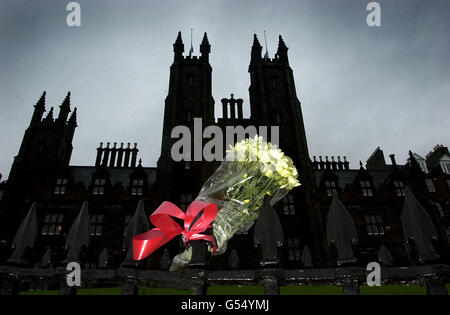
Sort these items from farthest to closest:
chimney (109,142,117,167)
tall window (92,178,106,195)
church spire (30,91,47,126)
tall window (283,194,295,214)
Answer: chimney (109,142,117,167)
church spire (30,91,47,126)
tall window (92,178,106,195)
tall window (283,194,295,214)

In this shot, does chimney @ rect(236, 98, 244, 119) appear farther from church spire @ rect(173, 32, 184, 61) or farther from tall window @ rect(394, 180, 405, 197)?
tall window @ rect(394, 180, 405, 197)

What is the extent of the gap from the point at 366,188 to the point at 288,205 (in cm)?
764

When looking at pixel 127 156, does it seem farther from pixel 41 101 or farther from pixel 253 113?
pixel 253 113

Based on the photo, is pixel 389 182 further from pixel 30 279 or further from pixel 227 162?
pixel 30 279

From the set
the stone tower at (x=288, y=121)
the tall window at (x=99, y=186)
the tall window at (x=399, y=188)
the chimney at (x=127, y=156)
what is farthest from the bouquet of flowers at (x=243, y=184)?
the chimney at (x=127, y=156)

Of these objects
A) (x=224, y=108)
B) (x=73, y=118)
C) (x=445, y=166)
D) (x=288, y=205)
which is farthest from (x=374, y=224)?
(x=73, y=118)

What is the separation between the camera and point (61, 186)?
24.1 metres

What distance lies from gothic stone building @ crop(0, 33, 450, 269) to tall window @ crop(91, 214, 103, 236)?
7 centimetres

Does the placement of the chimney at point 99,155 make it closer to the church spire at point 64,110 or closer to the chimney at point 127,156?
the chimney at point 127,156

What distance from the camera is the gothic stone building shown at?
21.0m

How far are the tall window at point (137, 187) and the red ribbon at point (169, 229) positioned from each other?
2168 centimetres

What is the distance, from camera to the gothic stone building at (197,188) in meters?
21.0

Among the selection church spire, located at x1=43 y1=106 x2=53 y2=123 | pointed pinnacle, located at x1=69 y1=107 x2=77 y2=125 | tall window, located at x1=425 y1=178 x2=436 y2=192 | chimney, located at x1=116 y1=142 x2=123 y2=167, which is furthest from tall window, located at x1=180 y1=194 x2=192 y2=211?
tall window, located at x1=425 y1=178 x2=436 y2=192
